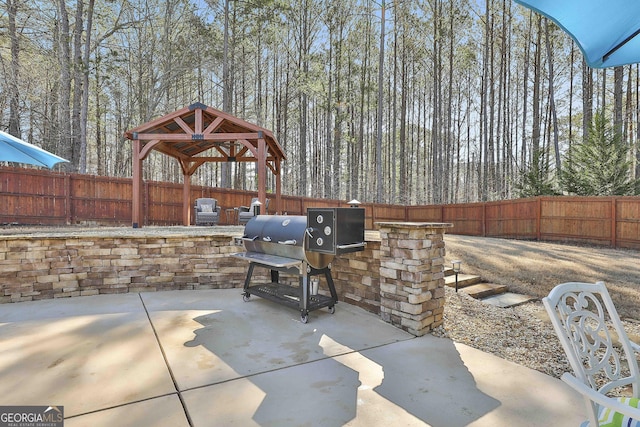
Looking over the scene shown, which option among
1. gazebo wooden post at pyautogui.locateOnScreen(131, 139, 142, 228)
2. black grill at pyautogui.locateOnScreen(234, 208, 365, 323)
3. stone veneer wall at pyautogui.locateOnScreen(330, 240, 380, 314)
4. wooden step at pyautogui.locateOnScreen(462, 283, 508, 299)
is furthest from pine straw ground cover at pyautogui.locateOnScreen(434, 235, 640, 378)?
gazebo wooden post at pyautogui.locateOnScreen(131, 139, 142, 228)

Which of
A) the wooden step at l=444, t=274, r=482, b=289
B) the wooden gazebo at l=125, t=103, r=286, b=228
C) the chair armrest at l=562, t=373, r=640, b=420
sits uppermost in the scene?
the wooden gazebo at l=125, t=103, r=286, b=228

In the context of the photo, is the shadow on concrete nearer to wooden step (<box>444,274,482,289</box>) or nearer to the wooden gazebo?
wooden step (<box>444,274,482,289</box>)

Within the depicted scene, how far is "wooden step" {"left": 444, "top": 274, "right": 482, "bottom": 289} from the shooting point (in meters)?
4.67

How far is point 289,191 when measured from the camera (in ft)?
80.6

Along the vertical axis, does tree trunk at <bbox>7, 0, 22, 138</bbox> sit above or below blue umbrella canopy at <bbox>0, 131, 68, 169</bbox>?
above

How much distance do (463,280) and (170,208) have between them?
8.81m

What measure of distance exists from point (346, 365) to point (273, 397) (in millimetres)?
659

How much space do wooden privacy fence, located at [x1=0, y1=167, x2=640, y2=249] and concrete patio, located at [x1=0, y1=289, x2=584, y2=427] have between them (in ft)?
21.7

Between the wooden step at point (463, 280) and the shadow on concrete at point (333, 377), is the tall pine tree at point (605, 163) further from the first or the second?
the shadow on concrete at point (333, 377)

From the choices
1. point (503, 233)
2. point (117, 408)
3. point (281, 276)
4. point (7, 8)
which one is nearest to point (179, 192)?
point (7, 8)

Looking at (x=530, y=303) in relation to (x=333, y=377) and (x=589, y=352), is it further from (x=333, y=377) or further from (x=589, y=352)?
(x=589, y=352)

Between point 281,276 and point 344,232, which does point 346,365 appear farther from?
point 281,276

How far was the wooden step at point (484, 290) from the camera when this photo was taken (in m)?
4.40

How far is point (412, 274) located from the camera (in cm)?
303
